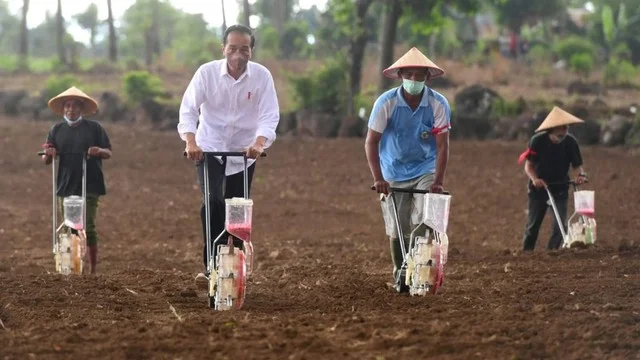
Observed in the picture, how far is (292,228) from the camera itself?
2006 centimetres

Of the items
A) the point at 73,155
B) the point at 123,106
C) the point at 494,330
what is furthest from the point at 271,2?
the point at 494,330

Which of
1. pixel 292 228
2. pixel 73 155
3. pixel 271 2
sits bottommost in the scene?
pixel 292 228

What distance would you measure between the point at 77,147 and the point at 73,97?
511mm

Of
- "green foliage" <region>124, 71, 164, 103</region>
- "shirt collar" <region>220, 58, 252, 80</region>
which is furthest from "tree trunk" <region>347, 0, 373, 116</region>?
"shirt collar" <region>220, 58, 252, 80</region>

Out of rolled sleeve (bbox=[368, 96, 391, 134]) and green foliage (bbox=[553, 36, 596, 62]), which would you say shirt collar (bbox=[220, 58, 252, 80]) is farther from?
green foliage (bbox=[553, 36, 596, 62])

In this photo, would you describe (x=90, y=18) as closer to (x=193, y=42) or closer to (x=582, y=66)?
(x=193, y=42)

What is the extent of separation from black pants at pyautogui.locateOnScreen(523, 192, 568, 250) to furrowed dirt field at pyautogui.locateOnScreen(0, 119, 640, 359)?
28 cm

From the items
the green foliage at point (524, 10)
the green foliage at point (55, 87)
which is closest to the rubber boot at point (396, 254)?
the green foliage at point (55, 87)

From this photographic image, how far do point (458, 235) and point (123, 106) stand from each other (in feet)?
63.6

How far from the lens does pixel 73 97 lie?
1288 cm

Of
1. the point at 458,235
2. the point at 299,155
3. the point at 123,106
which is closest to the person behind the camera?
the point at 458,235

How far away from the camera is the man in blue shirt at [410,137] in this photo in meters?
9.91

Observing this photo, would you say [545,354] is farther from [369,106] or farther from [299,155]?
[369,106]

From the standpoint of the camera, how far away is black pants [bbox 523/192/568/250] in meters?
14.3
